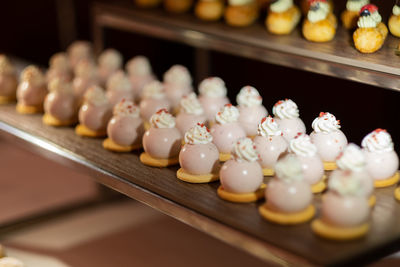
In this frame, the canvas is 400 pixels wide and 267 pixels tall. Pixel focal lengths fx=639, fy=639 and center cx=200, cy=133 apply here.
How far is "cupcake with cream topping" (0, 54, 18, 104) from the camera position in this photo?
2352 mm

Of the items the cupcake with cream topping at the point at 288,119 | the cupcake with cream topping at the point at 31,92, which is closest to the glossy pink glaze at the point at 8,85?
the cupcake with cream topping at the point at 31,92

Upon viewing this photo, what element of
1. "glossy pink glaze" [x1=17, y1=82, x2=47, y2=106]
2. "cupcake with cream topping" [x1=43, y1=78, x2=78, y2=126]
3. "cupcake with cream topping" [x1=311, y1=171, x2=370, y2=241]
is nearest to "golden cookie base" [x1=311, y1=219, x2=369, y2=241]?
"cupcake with cream topping" [x1=311, y1=171, x2=370, y2=241]

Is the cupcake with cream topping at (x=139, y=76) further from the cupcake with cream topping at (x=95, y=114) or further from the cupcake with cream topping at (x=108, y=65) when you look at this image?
the cupcake with cream topping at (x=95, y=114)

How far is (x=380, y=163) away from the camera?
5.20 feet

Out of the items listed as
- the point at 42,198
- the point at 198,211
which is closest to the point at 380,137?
the point at 198,211

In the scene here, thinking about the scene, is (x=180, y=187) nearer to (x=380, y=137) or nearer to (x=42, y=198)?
(x=380, y=137)

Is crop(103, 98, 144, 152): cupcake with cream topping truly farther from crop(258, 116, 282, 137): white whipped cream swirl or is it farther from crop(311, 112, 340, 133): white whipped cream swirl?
crop(311, 112, 340, 133): white whipped cream swirl

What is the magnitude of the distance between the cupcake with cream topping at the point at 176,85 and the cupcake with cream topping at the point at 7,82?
0.60m

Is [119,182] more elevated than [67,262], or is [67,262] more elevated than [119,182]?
[119,182]

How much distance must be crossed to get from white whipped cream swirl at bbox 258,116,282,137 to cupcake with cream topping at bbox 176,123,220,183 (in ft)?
0.44

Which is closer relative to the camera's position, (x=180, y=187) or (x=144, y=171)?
(x=180, y=187)

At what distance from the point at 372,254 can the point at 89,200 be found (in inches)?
67.9

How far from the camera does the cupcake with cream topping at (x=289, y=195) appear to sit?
4.66ft

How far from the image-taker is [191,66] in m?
3.06
